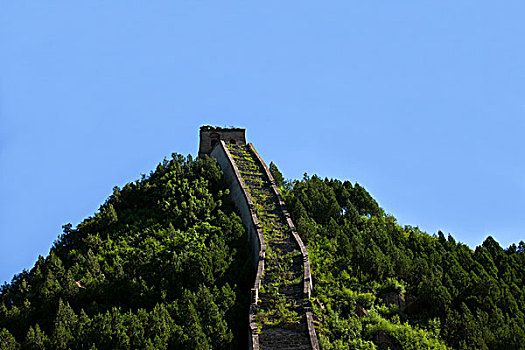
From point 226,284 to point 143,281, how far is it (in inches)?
119

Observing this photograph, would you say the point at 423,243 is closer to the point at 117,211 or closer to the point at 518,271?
the point at 518,271

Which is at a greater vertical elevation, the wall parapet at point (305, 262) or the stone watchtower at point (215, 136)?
the stone watchtower at point (215, 136)

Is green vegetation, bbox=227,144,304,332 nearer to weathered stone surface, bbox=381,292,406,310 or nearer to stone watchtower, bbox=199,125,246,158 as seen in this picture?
weathered stone surface, bbox=381,292,406,310

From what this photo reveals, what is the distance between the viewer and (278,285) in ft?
65.3

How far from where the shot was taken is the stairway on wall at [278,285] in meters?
17.7

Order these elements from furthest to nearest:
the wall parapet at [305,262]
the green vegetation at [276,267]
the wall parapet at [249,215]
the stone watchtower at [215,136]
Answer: the stone watchtower at [215,136]
the wall parapet at [249,215]
the green vegetation at [276,267]
the wall parapet at [305,262]

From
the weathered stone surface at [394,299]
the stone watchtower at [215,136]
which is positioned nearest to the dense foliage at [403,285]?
the weathered stone surface at [394,299]

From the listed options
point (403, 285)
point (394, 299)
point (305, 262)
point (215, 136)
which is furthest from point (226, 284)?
point (215, 136)

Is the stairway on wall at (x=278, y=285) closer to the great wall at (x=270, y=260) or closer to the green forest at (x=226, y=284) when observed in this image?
the great wall at (x=270, y=260)

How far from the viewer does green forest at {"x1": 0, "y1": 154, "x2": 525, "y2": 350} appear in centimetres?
1817

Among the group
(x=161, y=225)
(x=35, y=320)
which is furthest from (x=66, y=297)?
(x=161, y=225)

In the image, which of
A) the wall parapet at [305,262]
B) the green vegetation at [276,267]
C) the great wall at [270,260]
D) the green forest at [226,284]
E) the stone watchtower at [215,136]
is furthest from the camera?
the stone watchtower at [215,136]

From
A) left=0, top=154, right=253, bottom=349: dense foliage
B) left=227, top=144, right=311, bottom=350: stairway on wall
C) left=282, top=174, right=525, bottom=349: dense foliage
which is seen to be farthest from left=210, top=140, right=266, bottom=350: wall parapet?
left=282, top=174, right=525, bottom=349: dense foliage

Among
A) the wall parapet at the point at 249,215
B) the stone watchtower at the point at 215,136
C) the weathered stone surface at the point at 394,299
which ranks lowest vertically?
the weathered stone surface at the point at 394,299
